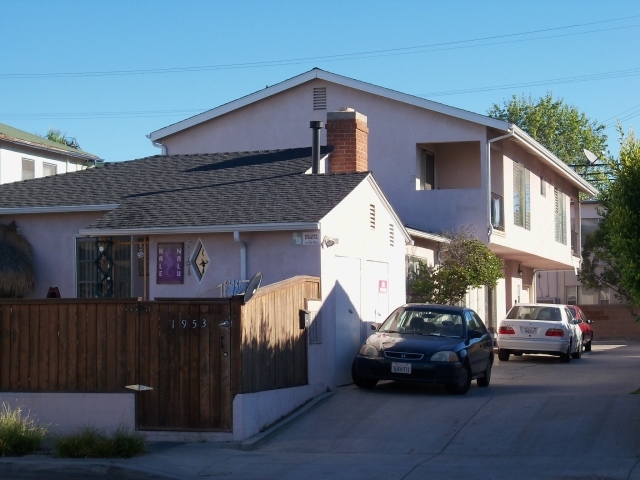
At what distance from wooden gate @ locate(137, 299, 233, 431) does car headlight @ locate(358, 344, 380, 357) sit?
3.59 metres

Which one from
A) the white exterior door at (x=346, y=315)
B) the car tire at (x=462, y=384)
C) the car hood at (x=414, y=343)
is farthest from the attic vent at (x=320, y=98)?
the car tire at (x=462, y=384)

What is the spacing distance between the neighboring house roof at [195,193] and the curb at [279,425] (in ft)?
9.13

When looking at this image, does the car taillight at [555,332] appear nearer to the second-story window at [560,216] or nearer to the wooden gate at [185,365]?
the second-story window at [560,216]

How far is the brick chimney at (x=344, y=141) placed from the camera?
768 inches

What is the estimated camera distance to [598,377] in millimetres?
18188

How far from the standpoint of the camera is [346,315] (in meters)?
16.1

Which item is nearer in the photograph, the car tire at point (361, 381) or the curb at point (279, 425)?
the curb at point (279, 425)

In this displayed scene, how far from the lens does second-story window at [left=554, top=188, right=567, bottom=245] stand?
106 ft

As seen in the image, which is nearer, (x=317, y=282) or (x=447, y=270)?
(x=317, y=282)

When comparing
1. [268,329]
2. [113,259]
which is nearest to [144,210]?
[113,259]

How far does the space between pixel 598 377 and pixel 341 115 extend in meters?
7.55

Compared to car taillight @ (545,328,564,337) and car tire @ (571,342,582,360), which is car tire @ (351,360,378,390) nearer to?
car taillight @ (545,328,564,337)

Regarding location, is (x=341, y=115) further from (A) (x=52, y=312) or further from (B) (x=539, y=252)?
(B) (x=539, y=252)

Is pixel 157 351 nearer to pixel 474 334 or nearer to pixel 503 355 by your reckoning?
pixel 474 334
